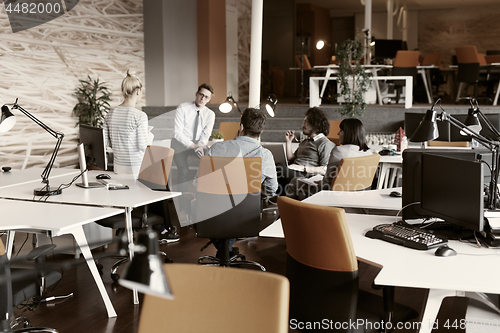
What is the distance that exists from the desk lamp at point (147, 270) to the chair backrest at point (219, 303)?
61 cm

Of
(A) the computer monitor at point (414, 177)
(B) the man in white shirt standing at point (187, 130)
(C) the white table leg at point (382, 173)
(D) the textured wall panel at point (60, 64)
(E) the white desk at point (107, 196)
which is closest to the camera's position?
(A) the computer monitor at point (414, 177)

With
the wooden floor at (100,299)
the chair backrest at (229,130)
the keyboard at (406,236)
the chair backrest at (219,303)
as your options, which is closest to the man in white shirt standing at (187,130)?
the chair backrest at (229,130)

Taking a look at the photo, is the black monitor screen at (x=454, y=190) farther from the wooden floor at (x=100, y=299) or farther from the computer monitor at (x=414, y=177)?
the wooden floor at (x=100, y=299)

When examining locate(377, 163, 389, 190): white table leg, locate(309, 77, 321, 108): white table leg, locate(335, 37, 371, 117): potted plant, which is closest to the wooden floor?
locate(377, 163, 389, 190): white table leg

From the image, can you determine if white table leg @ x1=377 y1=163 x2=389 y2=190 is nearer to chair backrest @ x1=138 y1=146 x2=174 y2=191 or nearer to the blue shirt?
the blue shirt

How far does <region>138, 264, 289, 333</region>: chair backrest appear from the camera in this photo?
1.35 m

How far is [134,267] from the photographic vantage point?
80 centimetres

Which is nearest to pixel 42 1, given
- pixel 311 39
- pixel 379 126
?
pixel 379 126

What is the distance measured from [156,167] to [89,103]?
415 cm

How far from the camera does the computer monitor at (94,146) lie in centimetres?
350

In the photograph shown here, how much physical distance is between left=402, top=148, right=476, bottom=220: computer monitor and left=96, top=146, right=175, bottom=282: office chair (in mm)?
1862

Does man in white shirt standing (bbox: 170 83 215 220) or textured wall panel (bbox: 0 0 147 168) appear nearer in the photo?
man in white shirt standing (bbox: 170 83 215 220)

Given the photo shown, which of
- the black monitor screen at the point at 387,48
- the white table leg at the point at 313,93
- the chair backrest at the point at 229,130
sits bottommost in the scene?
the chair backrest at the point at 229,130

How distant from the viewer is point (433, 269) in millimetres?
1950
